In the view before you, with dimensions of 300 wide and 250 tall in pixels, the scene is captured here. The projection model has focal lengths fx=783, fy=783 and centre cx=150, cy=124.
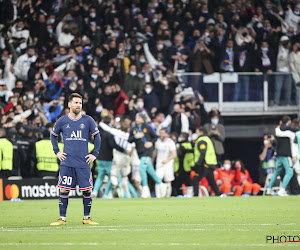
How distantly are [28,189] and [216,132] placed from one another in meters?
6.68

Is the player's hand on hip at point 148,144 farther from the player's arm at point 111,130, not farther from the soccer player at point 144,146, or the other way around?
the player's arm at point 111,130

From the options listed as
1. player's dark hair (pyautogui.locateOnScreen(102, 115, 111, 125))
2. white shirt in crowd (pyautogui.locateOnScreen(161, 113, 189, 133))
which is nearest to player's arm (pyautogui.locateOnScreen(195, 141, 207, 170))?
white shirt in crowd (pyautogui.locateOnScreen(161, 113, 189, 133))

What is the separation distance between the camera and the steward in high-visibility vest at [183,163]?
80.1 feet

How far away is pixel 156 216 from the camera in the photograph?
560 inches

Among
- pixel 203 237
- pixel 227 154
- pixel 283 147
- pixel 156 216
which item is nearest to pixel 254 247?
pixel 203 237

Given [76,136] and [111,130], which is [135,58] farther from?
[76,136]

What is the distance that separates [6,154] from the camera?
2195 centimetres

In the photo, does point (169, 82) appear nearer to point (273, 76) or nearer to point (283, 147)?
point (273, 76)

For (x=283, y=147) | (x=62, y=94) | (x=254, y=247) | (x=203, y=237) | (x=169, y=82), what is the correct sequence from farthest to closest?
(x=169, y=82) < (x=62, y=94) < (x=283, y=147) < (x=203, y=237) < (x=254, y=247)

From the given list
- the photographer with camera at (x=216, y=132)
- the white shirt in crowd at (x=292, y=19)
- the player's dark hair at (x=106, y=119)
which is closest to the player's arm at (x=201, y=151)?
the photographer with camera at (x=216, y=132)

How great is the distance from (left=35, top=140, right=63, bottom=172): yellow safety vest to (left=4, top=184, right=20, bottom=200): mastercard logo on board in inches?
35.0

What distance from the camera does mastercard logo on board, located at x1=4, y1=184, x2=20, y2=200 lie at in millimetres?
22469

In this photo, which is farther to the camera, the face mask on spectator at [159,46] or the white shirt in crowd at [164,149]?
the face mask on spectator at [159,46]

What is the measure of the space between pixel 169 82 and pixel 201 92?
4.05 feet
